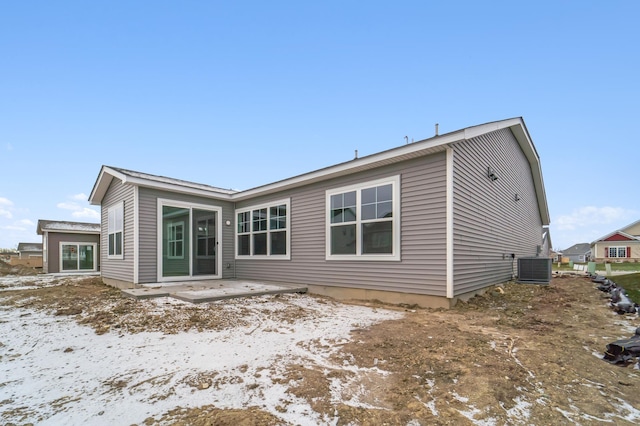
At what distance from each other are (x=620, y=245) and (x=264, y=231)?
38.1 metres

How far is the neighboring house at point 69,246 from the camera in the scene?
1589cm

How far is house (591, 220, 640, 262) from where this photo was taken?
93.3ft

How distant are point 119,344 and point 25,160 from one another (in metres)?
15.2

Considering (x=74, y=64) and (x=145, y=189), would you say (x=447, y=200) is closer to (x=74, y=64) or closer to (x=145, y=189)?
(x=145, y=189)

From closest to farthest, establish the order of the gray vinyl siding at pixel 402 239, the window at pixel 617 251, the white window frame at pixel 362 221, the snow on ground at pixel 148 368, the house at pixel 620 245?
the snow on ground at pixel 148 368
the gray vinyl siding at pixel 402 239
the white window frame at pixel 362 221
the house at pixel 620 245
the window at pixel 617 251

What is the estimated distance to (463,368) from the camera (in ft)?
8.64

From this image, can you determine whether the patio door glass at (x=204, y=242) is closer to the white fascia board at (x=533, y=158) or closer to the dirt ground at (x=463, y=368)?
the dirt ground at (x=463, y=368)

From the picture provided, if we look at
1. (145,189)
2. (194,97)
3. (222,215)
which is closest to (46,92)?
(194,97)

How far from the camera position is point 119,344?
341 centimetres

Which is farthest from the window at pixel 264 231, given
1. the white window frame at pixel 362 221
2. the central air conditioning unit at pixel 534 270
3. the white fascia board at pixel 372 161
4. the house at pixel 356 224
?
the central air conditioning unit at pixel 534 270

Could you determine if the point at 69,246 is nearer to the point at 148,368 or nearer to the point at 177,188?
the point at 177,188

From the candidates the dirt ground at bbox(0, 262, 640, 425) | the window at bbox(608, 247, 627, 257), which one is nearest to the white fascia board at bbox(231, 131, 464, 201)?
the dirt ground at bbox(0, 262, 640, 425)

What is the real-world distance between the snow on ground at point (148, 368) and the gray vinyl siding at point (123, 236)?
11.2ft

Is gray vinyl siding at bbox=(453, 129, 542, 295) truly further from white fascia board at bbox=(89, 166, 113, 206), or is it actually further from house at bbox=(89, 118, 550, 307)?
white fascia board at bbox=(89, 166, 113, 206)
